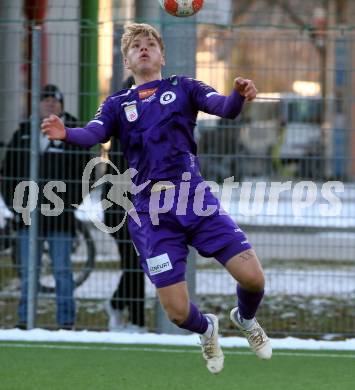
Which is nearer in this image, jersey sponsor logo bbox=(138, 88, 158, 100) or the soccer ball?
jersey sponsor logo bbox=(138, 88, 158, 100)

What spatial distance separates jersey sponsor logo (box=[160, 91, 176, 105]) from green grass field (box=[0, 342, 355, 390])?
1.85m

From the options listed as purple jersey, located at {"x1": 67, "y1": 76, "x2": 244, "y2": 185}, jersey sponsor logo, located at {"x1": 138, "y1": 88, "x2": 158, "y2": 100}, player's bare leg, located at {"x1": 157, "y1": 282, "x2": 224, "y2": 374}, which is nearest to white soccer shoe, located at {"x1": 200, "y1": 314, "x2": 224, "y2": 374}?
player's bare leg, located at {"x1": 157, "y1": 282, "x2": 224, "y2": 374}

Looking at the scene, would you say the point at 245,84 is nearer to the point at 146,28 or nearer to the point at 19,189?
the point at 146,28

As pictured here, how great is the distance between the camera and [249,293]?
23.3 ft

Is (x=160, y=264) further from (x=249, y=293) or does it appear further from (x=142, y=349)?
(x=142, y=349)

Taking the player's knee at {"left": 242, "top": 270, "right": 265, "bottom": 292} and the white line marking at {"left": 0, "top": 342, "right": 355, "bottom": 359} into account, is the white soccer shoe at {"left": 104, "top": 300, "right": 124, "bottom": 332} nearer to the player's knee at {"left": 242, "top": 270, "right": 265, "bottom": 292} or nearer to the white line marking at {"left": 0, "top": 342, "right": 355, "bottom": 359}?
the white line marking at {"left": 0, "top": 342, "right": 355, "bottom": 359}

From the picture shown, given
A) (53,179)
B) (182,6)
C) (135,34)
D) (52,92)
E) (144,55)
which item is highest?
(182,6)

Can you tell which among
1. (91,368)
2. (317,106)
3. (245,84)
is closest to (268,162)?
(317,106)

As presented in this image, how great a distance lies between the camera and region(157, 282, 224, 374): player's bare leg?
700 cm

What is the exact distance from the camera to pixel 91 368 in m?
8.20

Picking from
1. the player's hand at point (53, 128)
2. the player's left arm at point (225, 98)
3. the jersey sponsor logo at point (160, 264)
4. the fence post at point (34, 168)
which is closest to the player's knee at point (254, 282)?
the jersey sponsor logo at point (160, 264)

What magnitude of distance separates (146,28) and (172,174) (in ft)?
3.29

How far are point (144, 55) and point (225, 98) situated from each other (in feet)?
2.44

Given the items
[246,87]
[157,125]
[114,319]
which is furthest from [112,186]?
[246,87]
